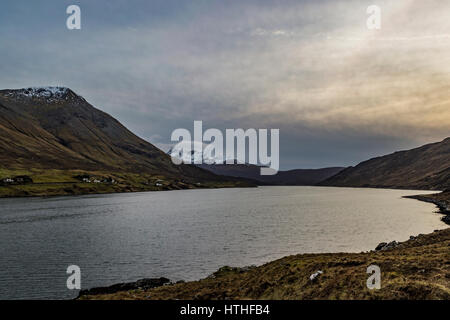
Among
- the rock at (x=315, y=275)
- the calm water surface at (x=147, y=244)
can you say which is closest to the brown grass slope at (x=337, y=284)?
the rock at (x=315, y=275)

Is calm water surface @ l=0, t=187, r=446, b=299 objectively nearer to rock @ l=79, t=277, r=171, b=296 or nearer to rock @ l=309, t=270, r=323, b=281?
rock @ l=79, t=277, r=171, b=296

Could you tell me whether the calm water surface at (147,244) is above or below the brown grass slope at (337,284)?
below

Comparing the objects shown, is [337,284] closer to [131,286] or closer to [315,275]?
[315,275]

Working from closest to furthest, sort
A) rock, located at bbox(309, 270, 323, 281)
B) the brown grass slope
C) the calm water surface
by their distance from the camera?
the brown grass slope < rock, located at bbox(309, 270, 323, 281) < the calm water surface

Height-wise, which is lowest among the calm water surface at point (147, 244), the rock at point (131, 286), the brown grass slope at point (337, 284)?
the calm water surface at point (147, 244)

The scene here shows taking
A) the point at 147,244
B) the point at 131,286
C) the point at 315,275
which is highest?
the point at 315,275

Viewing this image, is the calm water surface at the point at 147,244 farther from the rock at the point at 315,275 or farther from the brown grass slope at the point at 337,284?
the rock at the point at 315,275

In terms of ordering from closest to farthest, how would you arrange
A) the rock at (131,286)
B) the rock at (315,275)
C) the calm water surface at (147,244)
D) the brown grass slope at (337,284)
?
the brown grass slope at (337,284)
the rock at (315,275)
the rock at (131,286)
the calm water surface at (147,244)

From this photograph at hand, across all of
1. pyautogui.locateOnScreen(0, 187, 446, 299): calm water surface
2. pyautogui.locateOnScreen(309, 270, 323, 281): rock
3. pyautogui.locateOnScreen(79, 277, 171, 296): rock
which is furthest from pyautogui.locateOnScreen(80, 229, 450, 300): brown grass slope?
pyautogui.locateOnScreen(0, 187, 446, 299): calm water surface

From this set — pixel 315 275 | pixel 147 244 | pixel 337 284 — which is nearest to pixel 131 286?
pixel 315 275

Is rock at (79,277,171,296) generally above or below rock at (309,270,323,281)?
below

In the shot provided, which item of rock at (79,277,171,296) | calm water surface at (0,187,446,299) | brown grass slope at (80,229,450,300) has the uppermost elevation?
brown grass slope at (80,229,450,300)
